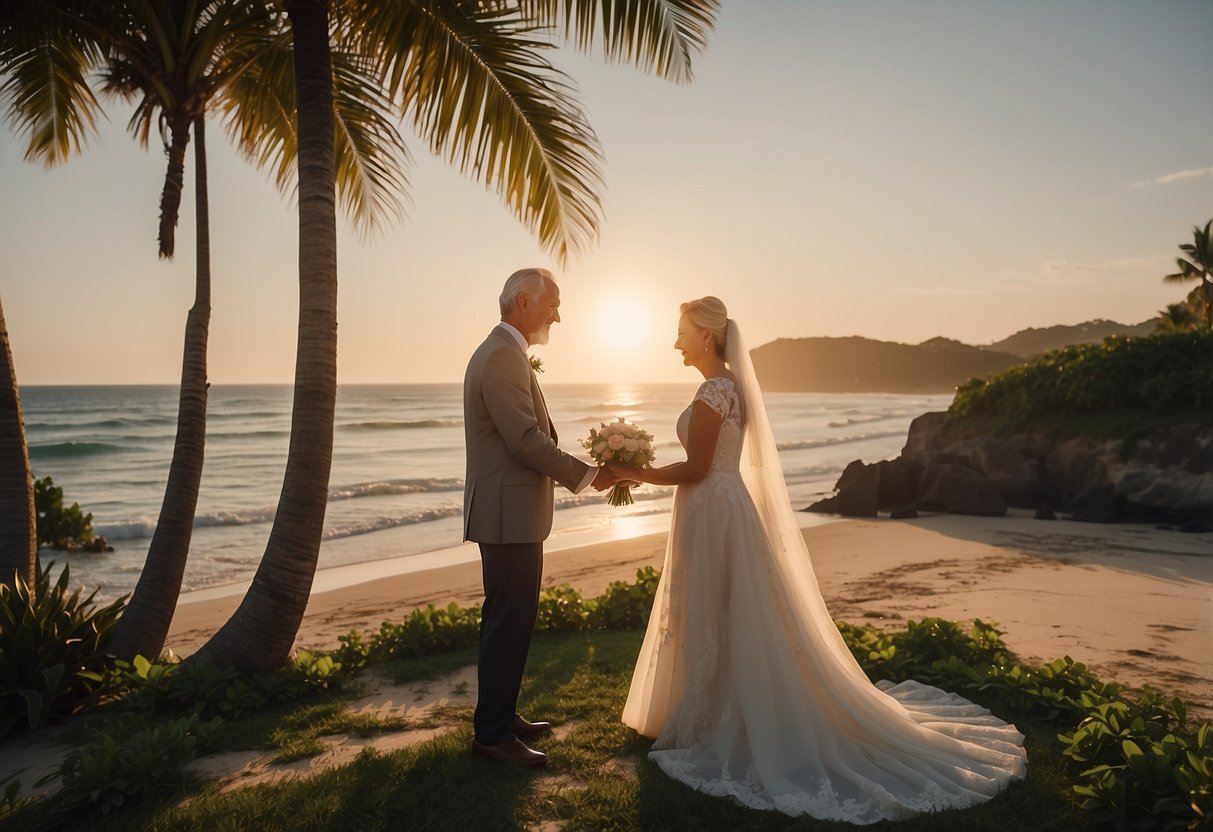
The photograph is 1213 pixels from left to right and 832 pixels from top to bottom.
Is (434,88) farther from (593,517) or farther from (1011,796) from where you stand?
(593,517)

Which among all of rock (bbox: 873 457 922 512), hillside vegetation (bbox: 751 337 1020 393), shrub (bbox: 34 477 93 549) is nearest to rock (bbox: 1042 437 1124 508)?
rock (bbox: 873 457 922 512)

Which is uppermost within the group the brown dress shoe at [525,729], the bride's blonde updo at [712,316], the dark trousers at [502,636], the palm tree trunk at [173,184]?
the palm tree trunk at [173,184]

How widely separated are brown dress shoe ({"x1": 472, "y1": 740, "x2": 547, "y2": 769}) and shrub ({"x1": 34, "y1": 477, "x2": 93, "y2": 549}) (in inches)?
565

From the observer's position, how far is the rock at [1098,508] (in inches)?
472

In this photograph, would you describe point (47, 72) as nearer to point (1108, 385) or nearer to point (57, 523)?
point (57, 523)

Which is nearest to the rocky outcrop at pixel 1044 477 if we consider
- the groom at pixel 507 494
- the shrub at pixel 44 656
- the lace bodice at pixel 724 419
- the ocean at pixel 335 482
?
the ocean at pixel 335 482

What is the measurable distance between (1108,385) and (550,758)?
14.3 meters

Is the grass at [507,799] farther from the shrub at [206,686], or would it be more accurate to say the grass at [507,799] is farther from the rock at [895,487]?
the rock at [895,487]

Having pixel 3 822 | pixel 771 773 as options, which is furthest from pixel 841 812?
pixel 3 822

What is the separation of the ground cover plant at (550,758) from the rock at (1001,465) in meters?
10.1

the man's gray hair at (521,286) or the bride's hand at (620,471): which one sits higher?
the man's gray hair at (521,286)

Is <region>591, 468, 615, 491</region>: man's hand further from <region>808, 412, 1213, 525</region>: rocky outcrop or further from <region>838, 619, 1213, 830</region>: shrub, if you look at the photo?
<region>808, 412, 1213, 525</region>: rocky outcrop

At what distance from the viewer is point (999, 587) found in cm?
819

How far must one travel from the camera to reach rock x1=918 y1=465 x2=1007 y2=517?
13547 millimetres
